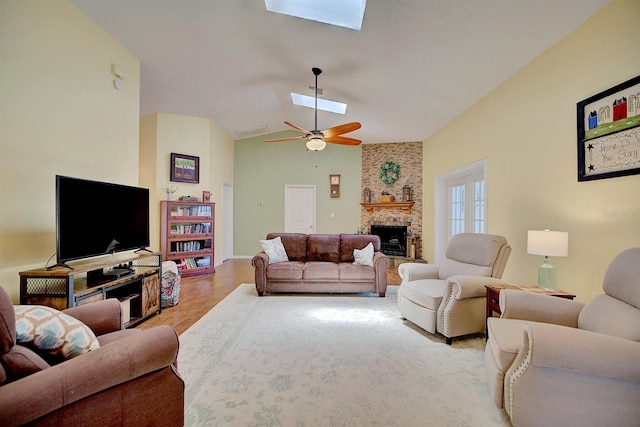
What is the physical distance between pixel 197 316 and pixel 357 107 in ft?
13.7

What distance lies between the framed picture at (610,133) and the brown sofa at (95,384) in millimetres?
3315

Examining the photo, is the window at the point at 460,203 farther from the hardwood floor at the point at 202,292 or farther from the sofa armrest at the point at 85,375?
the sofa armrest at the point at 85,375

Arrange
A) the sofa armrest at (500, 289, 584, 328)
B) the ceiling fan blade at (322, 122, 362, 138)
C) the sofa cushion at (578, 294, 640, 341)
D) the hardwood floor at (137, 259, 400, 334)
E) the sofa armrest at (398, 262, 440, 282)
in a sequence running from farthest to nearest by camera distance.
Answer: the ceiling fan blade at (322, 122, 362, 138), the sofa armrest at (398, 262, 440, 282), the hardwood floor at (137, 259, 400, 334), the sofa armrest at (500, 289, 584, 328), the sofa cushion at (578, 294, 640, 341)

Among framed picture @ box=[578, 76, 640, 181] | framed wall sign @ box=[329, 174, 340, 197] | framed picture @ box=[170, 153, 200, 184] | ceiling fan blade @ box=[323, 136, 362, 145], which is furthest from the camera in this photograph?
framed wall sign @ box=[329, 174, 340, 197]

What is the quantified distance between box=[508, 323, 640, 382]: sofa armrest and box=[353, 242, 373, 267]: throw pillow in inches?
109

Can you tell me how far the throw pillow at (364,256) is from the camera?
162 inches

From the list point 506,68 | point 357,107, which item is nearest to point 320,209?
point 357,107

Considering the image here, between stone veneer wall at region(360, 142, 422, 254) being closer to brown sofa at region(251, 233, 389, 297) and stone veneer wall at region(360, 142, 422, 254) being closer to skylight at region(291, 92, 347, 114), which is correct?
skylight at region(291, 92, 347, 114)

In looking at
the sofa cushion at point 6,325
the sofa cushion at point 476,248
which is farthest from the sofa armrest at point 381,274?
the sofa cushion at point 6,325

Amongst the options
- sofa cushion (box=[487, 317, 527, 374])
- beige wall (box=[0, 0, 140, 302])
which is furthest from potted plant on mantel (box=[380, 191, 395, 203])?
beige wall (box=[0, 0, 140, 302])

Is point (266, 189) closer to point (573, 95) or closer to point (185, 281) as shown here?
point (185, 281)

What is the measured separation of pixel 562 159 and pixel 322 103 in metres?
3.80

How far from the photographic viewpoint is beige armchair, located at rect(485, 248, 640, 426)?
125 centimetres

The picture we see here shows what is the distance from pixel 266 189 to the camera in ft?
23.7
